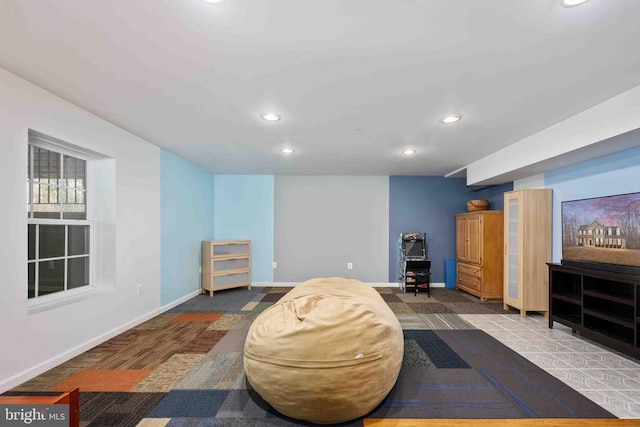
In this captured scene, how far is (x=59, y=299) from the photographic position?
2.68m

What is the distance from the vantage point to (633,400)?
2.07m

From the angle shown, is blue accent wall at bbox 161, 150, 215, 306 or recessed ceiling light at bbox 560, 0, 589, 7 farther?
blue accent wall at bbox 161, 150, 215, 306

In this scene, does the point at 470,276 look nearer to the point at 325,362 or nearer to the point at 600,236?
the point at 600,236

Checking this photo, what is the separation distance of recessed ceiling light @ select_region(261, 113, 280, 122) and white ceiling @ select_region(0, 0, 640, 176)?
3.1 inches

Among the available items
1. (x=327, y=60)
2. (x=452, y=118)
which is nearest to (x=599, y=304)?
(x=452, y=118)

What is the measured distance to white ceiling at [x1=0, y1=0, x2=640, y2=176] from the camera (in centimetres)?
146

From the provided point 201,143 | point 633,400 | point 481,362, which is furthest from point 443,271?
point 201,143

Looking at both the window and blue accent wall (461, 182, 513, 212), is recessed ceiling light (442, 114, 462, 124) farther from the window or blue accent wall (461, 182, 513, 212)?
the window

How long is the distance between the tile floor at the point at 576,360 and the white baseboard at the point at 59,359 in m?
4.30

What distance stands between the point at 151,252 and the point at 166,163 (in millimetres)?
1316

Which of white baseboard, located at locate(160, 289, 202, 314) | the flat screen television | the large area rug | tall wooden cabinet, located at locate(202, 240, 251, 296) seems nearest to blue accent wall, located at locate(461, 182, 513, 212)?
the flat screen television

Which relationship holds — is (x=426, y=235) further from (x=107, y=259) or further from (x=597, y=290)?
(x=107, y=259)

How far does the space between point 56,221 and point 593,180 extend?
5.82 metres

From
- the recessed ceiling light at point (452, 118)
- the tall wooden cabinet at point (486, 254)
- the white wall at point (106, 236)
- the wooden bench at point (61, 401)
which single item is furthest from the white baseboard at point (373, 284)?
the wooden bench at point (61, 401)
